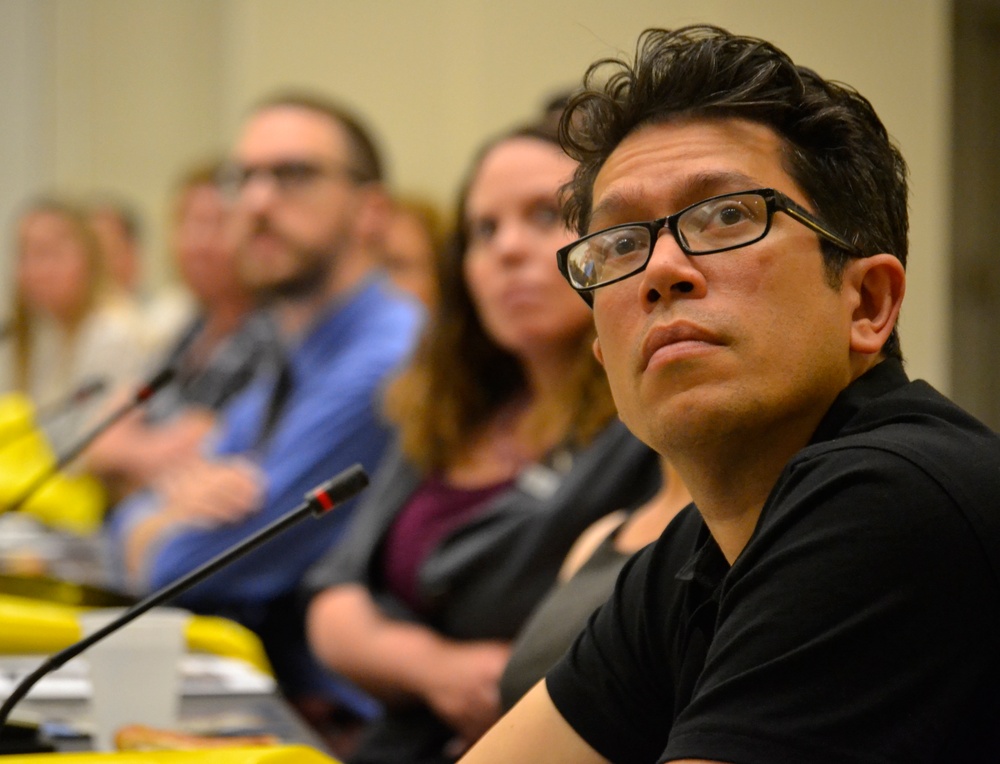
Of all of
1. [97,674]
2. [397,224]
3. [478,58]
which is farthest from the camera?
[478,58]

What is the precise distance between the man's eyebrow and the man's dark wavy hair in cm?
4

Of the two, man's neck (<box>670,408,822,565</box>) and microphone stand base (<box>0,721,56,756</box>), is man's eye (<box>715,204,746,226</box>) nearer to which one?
man's neck (<box>670,408,822,565</box>)

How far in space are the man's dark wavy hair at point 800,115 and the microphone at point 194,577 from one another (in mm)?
409

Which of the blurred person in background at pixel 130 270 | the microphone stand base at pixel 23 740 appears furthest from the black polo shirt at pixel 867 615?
the blurred person in background at pixel 130 270

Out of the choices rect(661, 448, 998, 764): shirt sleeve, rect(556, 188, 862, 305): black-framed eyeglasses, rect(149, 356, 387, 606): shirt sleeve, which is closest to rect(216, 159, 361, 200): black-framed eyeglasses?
rect(149, 356, 387, 606): shirt sleeve

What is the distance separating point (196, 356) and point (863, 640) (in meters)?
3.97

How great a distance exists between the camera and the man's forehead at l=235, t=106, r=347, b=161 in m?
3.07

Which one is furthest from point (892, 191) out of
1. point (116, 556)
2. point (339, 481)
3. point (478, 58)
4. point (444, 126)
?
point (444, 126)

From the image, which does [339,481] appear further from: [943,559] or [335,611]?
[335,611]

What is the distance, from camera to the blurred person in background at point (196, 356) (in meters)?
3.77

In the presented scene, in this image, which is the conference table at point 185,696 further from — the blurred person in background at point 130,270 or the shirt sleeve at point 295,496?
the blurred person in background at point 130,270

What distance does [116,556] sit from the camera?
3.28 m

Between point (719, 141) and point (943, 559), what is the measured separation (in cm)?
37

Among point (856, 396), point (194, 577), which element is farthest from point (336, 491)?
point (856, 396)
